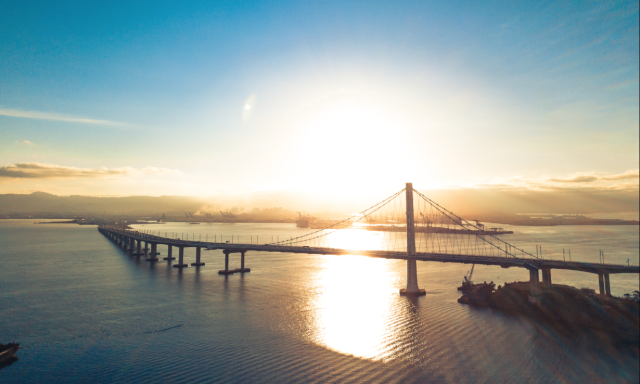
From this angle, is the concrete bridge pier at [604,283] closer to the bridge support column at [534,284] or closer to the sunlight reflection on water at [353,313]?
the bridge support column at [534,284]

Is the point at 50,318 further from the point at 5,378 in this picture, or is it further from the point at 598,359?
the point at 598,359

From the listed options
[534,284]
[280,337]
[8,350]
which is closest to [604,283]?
[534,284]

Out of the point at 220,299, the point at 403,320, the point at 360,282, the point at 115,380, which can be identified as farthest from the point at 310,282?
the point at 115,380

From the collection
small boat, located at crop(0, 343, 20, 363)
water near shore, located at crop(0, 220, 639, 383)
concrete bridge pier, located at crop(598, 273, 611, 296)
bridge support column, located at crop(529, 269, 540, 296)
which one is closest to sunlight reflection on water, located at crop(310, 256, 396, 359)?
water near shore, located at crop(0, 220, 639, 383)

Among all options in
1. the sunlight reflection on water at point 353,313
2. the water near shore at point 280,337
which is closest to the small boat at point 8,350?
the water near shore at point 280,337

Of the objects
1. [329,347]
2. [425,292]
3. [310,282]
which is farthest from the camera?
[310,282]

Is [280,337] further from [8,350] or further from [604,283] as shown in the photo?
[604,283]
